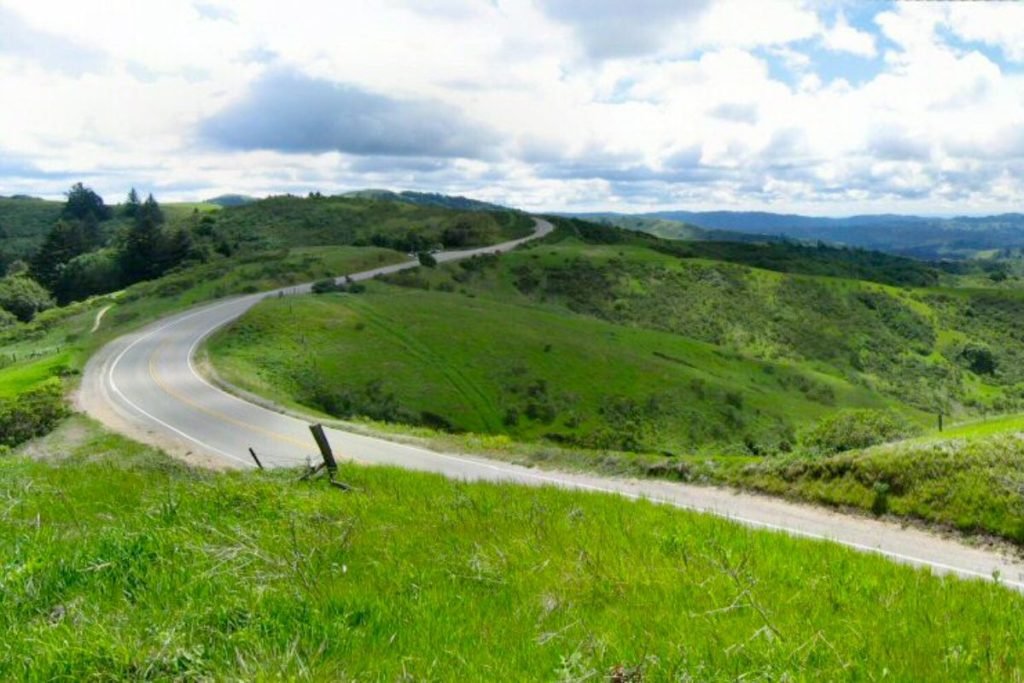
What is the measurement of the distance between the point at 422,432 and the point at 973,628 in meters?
26.3

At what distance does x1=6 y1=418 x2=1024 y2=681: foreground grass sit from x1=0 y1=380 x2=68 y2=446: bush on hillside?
1081 inches

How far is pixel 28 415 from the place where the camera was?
32.1m

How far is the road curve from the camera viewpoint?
1245 cm

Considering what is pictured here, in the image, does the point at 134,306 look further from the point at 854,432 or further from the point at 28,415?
the point at 854,432

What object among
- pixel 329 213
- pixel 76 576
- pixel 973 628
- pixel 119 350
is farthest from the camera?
pixel 329 213

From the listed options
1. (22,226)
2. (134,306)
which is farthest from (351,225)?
(22,226)

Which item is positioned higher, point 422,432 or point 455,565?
point 455,565

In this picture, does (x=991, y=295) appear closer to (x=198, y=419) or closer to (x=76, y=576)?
(x=198, y=419)

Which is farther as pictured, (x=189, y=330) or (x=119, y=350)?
(x=189, y=330)

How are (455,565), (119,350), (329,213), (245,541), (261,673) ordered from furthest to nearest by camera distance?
(329,213), (119,350), (245,541), (455,565), (261,673)

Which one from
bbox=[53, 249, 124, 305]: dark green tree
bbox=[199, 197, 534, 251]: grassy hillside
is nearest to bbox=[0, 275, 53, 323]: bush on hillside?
bbox=[53, 249, 124, 305]: dark green tree

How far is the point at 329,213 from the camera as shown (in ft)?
481

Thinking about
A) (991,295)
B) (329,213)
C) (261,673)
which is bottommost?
(991,295)

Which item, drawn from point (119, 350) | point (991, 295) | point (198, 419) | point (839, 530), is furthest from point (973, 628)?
point (991, 295)
